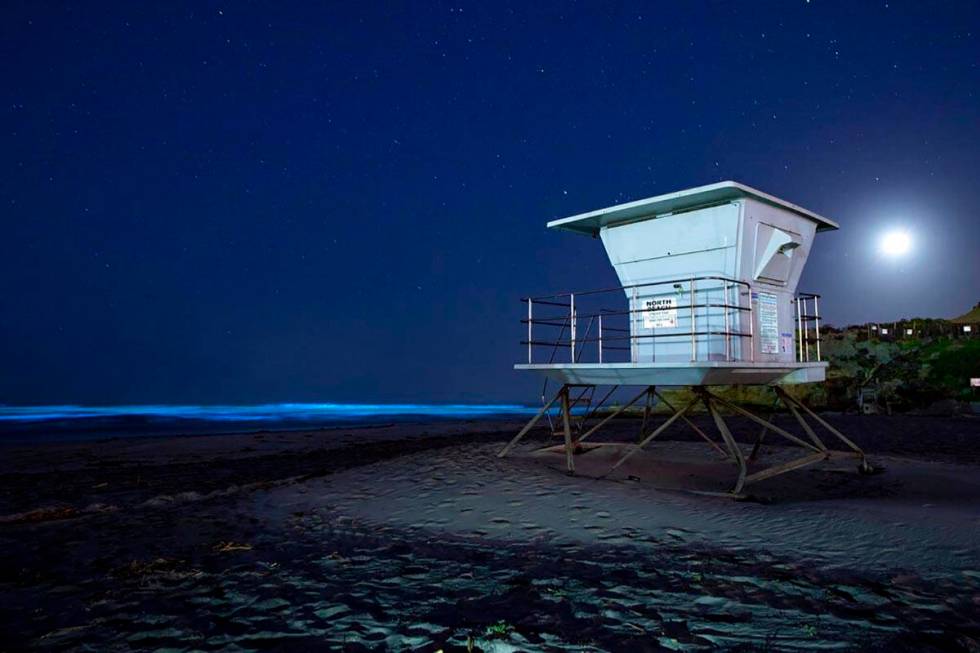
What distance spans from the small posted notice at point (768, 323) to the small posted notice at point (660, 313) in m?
1.82

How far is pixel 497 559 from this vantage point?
8344mm

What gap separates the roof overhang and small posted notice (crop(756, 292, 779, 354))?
2083mm

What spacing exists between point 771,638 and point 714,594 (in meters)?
1.20

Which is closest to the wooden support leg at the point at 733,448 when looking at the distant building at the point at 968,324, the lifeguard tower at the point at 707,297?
the lifeguard tower at the point at 707,297

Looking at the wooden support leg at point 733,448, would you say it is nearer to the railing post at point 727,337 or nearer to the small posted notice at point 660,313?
the railing post at point 727,337

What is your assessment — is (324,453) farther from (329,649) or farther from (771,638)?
(771,638)

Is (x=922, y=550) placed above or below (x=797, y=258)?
below

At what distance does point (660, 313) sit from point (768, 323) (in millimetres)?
2423

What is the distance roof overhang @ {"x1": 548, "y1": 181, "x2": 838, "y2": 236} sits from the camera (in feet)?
40.7

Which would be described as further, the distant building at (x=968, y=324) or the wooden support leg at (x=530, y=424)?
the distant building at (x=968, y=324)

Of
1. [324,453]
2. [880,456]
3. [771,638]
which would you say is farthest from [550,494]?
[324,453]

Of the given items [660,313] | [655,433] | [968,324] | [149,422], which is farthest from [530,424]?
[968,324]

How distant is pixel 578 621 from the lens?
601cm

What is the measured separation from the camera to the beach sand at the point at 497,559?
5809 mm
